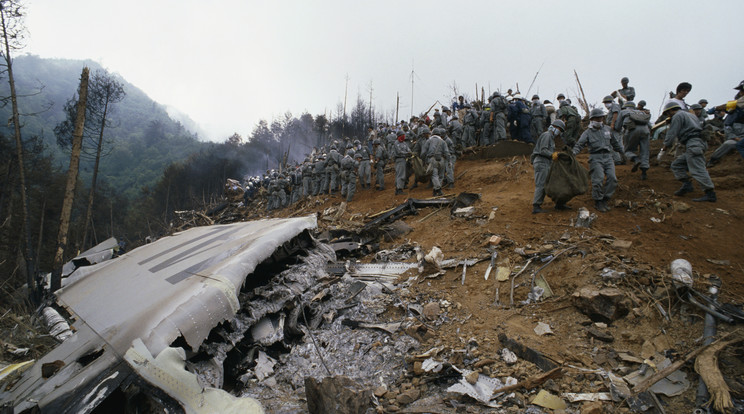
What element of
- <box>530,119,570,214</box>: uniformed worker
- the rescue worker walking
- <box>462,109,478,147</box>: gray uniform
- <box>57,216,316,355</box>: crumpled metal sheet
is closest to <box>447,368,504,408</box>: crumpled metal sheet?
<box>57,216,316,355</box>: crumpled metal sheet

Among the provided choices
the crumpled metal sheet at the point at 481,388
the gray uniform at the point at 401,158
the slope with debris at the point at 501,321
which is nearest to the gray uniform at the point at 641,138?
the slope with debris at the point at 501,321

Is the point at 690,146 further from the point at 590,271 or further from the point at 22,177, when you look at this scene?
the point at 22,177

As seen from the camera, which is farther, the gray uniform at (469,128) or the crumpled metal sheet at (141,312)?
the gray uniform at (469,128)

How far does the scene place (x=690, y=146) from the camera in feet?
17.2

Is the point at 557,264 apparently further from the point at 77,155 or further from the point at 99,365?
the point at 77,155

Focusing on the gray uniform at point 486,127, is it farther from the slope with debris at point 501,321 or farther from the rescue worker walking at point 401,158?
the slope with debris at point 501,321

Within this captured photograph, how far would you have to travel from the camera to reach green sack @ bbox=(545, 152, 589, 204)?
555cm

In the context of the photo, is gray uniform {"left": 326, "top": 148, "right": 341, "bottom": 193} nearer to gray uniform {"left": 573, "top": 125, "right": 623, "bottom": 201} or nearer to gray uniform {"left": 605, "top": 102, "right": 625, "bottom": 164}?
gray uniform {"left": 605, "top": 102, "right": 625, "bottom": 164}

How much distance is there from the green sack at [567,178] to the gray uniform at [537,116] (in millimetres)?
6861

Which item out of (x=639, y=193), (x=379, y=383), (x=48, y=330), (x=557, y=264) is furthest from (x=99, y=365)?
(x=639, y=193)

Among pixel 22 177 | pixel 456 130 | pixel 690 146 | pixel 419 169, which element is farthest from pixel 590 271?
pixel 22 177

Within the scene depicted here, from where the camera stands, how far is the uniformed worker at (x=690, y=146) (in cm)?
518

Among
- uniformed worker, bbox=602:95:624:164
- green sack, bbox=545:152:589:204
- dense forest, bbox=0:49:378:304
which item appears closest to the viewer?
green sack, bbox=545:152:589:204

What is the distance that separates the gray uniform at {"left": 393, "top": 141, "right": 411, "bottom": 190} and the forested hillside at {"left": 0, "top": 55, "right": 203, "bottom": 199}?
31.2 meters
